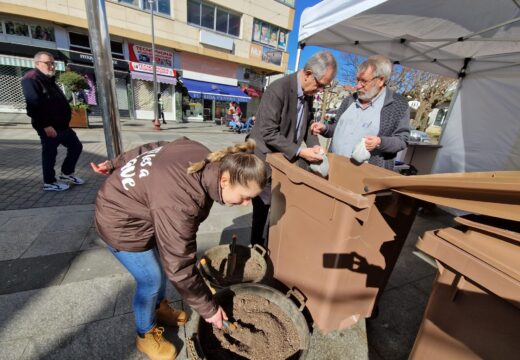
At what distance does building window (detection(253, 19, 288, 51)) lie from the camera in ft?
56.5

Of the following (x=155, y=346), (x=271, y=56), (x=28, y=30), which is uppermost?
(x=271, y=56)

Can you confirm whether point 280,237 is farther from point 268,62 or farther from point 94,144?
point 268,62

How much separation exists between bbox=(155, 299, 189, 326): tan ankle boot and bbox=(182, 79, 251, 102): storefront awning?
15472 millimetres

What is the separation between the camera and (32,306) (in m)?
1.85

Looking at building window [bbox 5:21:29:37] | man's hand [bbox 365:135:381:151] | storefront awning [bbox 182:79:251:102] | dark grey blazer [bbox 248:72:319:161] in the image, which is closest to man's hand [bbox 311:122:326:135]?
dark grey blazer [bbox 248:72:319:161]

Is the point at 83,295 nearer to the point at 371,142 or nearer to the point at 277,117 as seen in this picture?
the point at 277,117

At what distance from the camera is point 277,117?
2070 millimetres

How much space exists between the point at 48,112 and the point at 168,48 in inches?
534

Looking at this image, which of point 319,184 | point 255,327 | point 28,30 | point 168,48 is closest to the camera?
point 319,184

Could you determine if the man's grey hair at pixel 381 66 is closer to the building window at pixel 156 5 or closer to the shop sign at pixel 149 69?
the shop sign at pixel 149 69

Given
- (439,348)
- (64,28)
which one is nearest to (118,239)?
(439,348)

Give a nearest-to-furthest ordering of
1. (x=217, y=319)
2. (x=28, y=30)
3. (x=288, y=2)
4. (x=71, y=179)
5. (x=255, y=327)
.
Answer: (x=217, y=319)
(x=255, y=327)
(x=71, y=179)
(x=28, y=30)
(x=288, y=2)

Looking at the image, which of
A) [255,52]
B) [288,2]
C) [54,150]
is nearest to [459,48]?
[54,150]

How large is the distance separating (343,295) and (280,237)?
570mm
